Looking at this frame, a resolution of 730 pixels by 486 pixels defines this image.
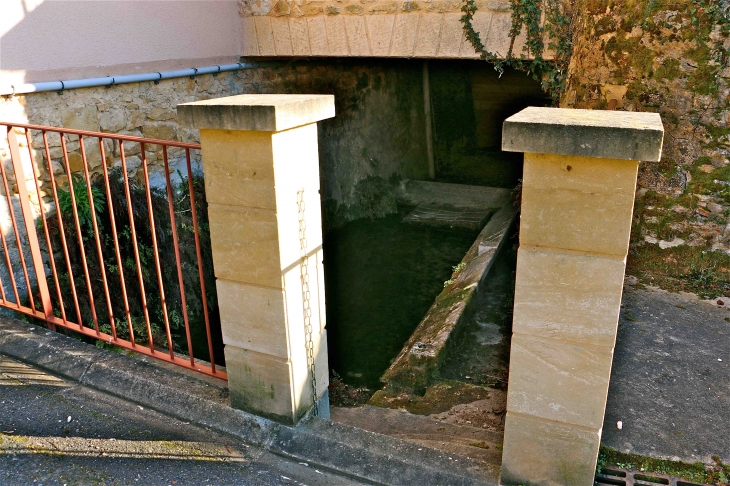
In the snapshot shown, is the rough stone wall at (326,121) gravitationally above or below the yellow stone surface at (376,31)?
below

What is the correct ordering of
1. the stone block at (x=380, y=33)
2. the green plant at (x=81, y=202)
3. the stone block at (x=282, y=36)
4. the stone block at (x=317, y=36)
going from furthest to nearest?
the stone block at (x=282, y=36) < the stone block at (x=317, y=36) < the stone block at (x=380, y=33) < the green plant at (x=81, y=202)

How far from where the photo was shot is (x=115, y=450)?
2.67 metres

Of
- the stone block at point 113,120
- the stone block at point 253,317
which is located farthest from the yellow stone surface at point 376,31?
the stone block at point 253,317

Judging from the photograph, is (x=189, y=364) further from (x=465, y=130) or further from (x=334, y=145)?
(x=465, y=130)

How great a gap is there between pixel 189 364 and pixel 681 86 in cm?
416

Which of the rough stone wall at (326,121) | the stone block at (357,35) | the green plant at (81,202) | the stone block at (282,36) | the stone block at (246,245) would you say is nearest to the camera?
the stone block at (246,245)

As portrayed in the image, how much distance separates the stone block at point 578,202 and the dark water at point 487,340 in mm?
2034

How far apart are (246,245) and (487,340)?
8.59 feet

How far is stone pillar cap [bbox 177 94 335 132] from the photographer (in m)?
2.30

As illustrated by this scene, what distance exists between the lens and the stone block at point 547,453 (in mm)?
2279

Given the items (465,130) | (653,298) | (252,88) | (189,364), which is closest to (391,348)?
(653,298)

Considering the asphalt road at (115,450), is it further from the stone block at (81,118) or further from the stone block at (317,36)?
the stone block at (317,36)

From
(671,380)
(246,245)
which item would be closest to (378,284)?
(671,380)

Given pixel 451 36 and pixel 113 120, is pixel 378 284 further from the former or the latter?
pixel 113 120
